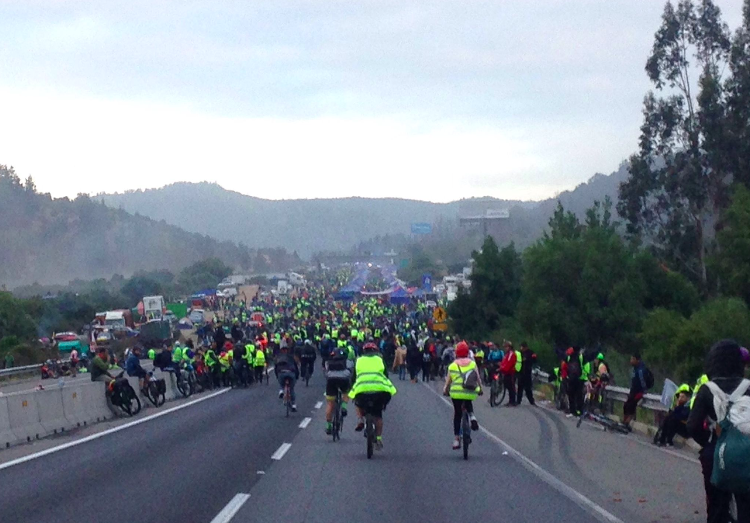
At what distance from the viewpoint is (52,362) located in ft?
170

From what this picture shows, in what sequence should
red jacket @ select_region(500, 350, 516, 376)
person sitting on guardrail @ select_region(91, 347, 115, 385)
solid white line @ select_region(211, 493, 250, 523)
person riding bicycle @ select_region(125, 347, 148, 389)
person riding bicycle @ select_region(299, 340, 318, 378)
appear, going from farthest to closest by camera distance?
person riding bicycle @ select_region(299, 340, 318, 378) → red jacket @ select_region(500, 350, 516, 376) → person riding bicycle @ select_region(125, 347, 148, 389) → person sitting on guardrail @ select_region(91, 347, 115, 385) → solid white line @ select_region(211, 493, 250, 523)

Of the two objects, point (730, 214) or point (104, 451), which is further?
point (730, 214)

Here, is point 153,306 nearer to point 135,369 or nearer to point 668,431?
point 135,369

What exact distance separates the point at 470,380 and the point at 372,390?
60.2 inches

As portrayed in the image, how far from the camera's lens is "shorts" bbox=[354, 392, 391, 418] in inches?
628

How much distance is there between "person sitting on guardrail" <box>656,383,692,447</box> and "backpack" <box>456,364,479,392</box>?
129 inches

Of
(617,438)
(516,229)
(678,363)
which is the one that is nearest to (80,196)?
(516,229)

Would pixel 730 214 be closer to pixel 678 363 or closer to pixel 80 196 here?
pixel 678 363

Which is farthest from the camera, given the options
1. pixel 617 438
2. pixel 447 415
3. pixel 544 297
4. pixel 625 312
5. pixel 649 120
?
pixel 649 120

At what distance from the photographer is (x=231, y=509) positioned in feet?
36.7

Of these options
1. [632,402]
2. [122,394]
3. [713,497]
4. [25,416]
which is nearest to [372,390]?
[25,416]

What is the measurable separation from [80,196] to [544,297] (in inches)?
5682

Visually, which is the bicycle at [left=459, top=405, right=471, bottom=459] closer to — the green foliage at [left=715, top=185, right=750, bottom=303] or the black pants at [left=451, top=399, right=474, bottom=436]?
the black pants at [left=451, top=399, right=474, bottom=436]

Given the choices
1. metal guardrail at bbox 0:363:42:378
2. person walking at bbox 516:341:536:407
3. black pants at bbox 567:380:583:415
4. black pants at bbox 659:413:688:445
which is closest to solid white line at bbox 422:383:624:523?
black pants at bbox 659:413:688:445
